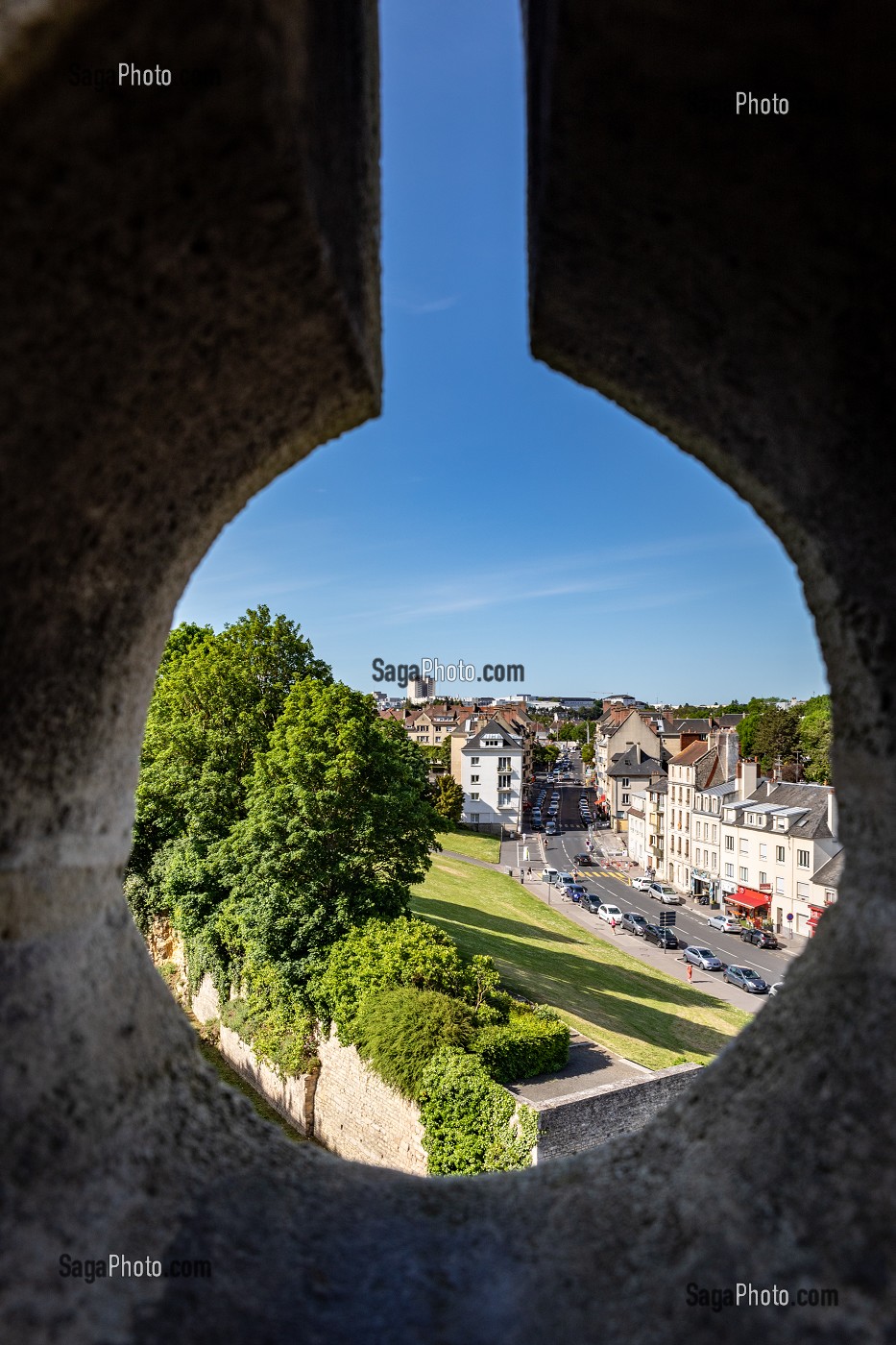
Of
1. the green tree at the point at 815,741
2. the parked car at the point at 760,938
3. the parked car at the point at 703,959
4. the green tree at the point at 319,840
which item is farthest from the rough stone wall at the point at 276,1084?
the green tree at the point at 815,741

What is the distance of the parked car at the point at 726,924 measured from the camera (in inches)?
1358

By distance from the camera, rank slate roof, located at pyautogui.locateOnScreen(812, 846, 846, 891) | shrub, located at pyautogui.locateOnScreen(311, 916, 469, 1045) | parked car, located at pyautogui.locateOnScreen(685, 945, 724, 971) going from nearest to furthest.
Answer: shrub, located at pyautogui.locateOnScreen(311, 916, 469, 1045), parked car, located at pyautogui.locateOnScreen(685, 945, 724, 971), slate roof, located at pyautogui.locateOnScreen(812, 846, 846, 891)

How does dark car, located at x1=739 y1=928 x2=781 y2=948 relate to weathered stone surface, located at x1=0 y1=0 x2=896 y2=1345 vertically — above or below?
below

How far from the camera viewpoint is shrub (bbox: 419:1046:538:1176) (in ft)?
37.7

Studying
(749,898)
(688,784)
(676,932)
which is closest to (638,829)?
(688,784)

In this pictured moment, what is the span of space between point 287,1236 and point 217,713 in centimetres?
1822

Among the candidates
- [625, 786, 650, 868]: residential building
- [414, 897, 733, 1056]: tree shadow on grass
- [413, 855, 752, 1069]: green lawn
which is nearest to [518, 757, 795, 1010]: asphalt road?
[413, 855, 752, 1069]: green lawn

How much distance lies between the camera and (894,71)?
144 centimetres

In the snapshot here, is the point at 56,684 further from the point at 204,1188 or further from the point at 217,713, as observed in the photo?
the point at 217,713

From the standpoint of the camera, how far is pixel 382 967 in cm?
1398

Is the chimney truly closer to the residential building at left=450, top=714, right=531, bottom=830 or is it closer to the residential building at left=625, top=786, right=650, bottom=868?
the residential building at left=625, top=786, right=650, bottom=868

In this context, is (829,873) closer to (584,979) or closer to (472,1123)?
(584,979)

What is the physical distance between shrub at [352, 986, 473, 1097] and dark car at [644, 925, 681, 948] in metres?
20.0

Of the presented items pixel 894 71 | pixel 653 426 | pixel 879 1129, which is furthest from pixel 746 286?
pixel 879 1129
